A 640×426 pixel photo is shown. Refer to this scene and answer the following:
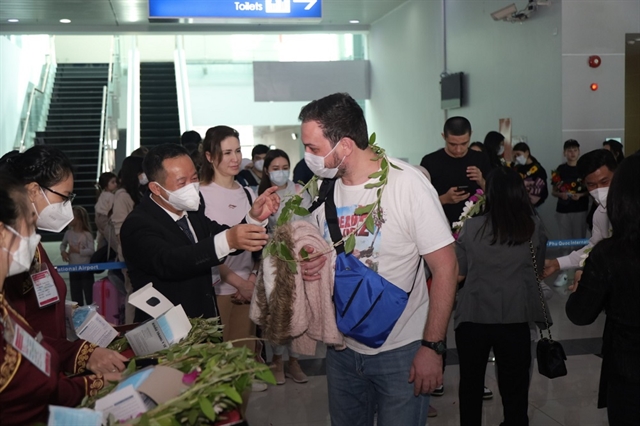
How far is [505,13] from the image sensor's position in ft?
32.9

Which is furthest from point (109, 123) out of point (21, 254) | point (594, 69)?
point (21, 254)

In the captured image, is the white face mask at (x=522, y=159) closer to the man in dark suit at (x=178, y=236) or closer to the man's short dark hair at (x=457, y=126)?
the man's short dark hair at (x=457, y=126)

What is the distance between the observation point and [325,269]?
259 cm

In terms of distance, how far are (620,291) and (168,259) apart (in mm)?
1665

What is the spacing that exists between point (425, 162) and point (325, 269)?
3.23 metres

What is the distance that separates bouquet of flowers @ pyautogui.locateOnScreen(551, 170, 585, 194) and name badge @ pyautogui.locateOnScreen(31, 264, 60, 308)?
7.32 m

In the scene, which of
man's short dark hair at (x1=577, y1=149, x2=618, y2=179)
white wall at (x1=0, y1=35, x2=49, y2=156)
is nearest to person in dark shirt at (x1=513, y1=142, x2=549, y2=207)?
man's short dark hair at (x1=577, y1=149, x2=618, y2=179)

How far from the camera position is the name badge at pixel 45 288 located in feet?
7.82

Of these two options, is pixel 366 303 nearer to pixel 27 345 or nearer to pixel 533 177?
pixel 27 345

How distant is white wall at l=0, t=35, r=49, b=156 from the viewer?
1588cm

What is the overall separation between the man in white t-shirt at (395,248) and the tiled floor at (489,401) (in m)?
1.99

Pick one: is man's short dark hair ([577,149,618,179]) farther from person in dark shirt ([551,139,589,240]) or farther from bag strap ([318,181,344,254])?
person in dark shirt ([551,139,589,240])

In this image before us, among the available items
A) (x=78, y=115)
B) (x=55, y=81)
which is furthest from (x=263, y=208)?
(x=55, y=81)

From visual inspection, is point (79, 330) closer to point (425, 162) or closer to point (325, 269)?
point (325, 269)
